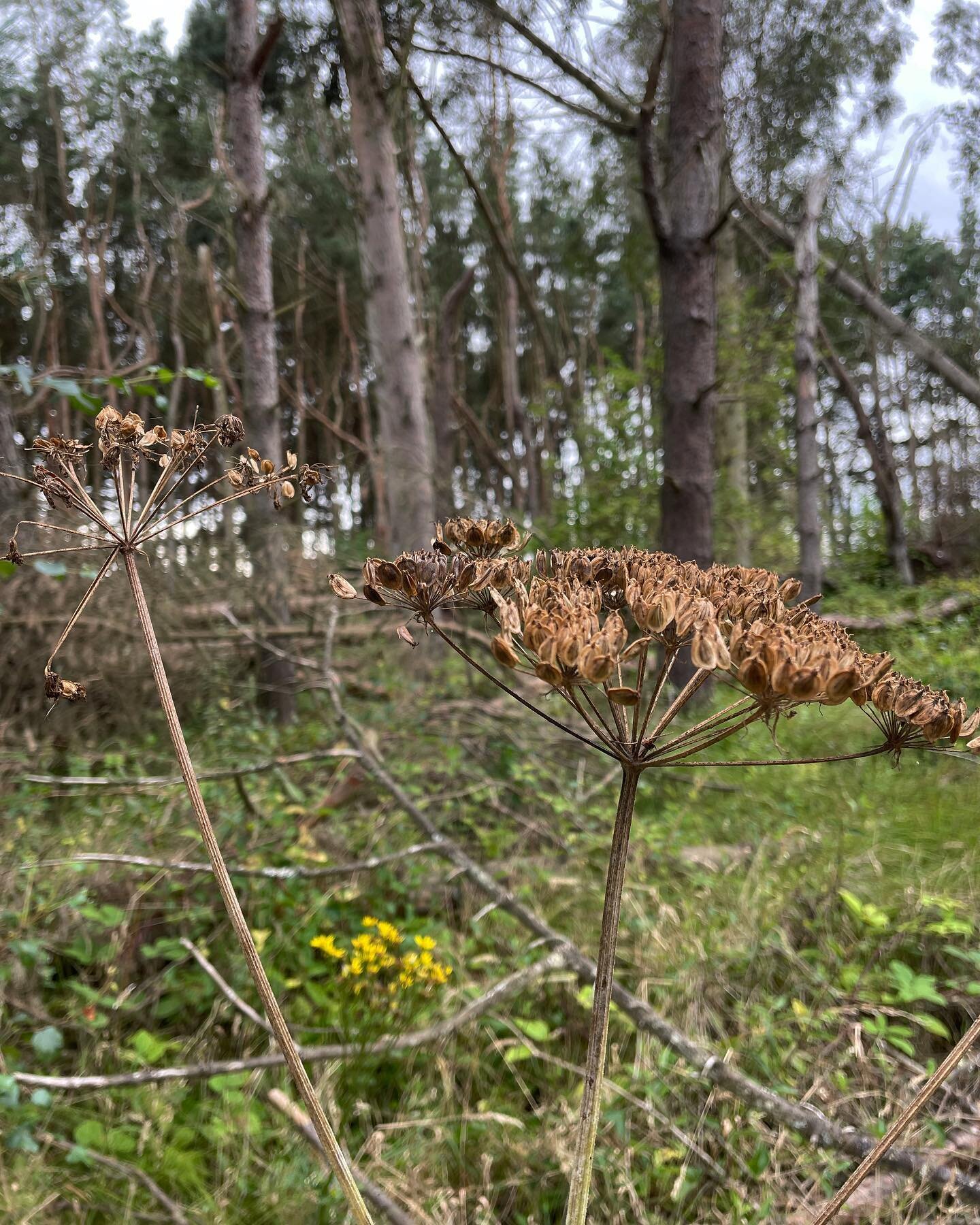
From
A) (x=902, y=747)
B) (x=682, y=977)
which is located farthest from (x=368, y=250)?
(x=902, y=747)

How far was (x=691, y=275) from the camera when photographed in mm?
4848

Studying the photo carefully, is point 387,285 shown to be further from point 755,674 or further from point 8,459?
point 755,674

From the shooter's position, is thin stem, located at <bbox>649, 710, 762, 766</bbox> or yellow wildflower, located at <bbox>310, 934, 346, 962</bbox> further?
yellow wildflower, located at <bbox>310, 934, 346, 962</bbox>

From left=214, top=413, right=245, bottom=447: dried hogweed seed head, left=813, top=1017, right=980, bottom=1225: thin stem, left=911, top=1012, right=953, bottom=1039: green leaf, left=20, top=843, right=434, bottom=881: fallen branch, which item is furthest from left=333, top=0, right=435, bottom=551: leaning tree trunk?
left=813, top=1017, right=980, bottom=1225: thin stem

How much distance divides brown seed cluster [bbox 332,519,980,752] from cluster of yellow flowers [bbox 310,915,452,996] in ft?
5.71

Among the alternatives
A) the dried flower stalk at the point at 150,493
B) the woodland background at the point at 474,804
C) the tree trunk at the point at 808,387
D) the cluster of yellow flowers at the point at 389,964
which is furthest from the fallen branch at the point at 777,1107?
the tree trunk at the point at 808,387

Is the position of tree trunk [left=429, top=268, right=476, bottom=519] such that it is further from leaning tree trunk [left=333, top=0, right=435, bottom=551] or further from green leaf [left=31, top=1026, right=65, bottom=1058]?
green leaf [left=31, top=1026, right=65, bottom=1058]

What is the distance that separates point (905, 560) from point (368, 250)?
1018cm

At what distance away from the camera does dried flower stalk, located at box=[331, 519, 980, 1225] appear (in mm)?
683

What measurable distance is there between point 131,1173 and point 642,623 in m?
1.99

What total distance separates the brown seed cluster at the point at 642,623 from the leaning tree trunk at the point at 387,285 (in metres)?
4.71

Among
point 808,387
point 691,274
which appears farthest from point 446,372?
point 691,274

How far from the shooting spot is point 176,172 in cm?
1560

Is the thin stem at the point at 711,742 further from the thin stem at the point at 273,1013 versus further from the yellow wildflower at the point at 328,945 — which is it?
the yellow wildflower at the point at 328,945
